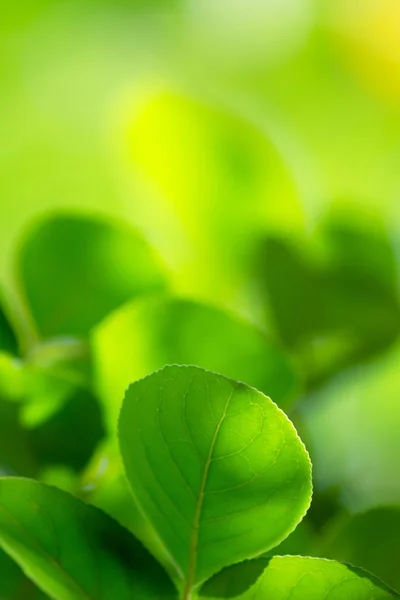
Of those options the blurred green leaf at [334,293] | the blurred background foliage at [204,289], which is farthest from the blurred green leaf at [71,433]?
the blurred green leaf at [334,293]

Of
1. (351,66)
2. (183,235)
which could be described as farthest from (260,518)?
(351,66)

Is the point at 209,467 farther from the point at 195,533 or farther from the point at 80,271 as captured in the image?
the point at 80,271

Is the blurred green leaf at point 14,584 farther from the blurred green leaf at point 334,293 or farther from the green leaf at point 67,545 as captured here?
the blurred green leaf at point 334,293

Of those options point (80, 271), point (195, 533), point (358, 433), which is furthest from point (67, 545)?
point (358, 433)

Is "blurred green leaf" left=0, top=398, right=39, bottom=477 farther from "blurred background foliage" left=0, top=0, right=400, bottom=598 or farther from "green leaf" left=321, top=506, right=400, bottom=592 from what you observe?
"green leaf" left=321, top=506, right=400, bottom=592

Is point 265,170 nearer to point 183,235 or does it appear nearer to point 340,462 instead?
point 183,235

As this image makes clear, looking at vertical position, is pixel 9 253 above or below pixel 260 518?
below
